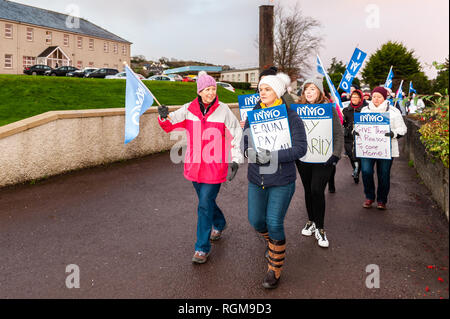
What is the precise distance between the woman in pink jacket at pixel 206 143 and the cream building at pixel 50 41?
49.4 m

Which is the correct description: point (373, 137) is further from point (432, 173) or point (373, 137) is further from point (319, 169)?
point (319, 169)

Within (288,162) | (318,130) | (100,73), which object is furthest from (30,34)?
(288,162)

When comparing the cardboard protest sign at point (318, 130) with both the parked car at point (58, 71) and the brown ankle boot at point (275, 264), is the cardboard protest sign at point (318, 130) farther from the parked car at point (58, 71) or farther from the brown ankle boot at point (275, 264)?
the parked car at point (58, 71)


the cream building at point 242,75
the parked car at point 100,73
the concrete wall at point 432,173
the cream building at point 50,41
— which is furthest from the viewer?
the cream building at point 242,75

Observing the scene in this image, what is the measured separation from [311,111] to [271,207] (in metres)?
1.77

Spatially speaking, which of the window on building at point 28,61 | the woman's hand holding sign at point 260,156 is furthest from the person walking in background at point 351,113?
the window on building at point 28,61

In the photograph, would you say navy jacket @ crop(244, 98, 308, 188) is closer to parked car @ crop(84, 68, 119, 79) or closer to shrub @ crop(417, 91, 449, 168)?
shrub @ crop(417, 91, 449, 168)

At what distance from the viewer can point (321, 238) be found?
4.66 meters

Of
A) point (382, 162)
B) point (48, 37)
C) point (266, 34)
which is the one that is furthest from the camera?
point (48, 37)

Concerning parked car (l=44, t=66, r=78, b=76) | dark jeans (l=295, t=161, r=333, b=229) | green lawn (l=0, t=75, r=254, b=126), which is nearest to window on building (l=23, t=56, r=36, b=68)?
parked car (l=44, t=66, r=78, b=76)

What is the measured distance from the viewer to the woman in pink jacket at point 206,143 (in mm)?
4134

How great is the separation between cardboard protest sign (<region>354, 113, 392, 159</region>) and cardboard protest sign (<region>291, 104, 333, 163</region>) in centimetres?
173
